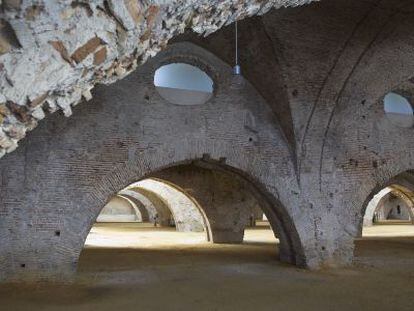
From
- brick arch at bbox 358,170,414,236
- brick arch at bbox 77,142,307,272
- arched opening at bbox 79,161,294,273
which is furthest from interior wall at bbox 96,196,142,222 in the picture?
brick arch at bbox 77,142,307,272

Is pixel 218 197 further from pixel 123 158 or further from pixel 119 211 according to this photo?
pixel 119 211

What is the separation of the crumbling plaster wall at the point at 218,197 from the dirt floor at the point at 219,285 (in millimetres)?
2396

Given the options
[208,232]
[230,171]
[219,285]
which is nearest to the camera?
[219,285]

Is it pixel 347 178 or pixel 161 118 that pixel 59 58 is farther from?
pixel 347 178

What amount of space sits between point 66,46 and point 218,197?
1190cm

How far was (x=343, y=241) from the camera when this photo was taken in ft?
32.6

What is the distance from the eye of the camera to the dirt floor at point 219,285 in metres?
6.41

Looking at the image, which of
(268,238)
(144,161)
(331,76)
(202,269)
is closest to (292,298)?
(202,269)

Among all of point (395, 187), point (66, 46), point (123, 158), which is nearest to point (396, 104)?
point (395, 187)

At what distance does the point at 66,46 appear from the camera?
2971 millimetres

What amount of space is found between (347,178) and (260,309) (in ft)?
16.5

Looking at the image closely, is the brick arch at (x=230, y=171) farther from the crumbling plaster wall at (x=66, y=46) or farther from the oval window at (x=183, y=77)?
the crumbling plaster wall at (x=66, y=46)

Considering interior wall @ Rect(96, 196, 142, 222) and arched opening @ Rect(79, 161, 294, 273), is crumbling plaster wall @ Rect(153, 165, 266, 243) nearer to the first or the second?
arched opening @ Rect(79, 161, 294, 273)

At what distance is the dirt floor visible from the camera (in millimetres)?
6406
